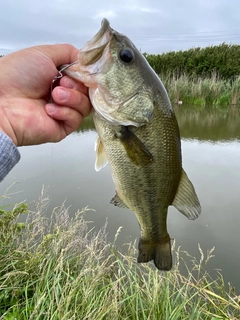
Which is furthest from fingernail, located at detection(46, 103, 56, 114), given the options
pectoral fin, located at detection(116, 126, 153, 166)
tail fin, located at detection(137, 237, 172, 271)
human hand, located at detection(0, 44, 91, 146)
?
tail fin, located at detection(137, 237, 172, 271)

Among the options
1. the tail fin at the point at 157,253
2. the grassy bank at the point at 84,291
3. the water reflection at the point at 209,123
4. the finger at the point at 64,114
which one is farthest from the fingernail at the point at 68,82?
the water reflection at the point at 209,123

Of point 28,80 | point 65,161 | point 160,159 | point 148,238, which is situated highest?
point 28,80

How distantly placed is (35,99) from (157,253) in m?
0.97

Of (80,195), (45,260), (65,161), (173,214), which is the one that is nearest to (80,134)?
(65,161)

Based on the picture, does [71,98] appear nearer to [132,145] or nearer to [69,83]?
[69,83]

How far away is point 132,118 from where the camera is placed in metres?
1.38


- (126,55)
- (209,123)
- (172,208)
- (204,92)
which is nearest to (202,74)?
(204,92)

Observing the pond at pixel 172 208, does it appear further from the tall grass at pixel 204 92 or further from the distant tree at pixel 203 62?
the distant tree at pixel 203 62

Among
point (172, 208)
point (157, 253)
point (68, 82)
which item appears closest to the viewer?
point (68, 82)

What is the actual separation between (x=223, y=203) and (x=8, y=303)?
296 cm

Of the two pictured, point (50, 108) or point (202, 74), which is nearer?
point (50, 108)

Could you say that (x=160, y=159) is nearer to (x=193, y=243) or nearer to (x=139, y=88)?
(x=139, y=88)

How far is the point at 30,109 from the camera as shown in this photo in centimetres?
163

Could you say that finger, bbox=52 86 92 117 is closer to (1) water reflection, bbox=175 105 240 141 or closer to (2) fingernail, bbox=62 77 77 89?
(2) fingernail, bbox=62 77 77 89
